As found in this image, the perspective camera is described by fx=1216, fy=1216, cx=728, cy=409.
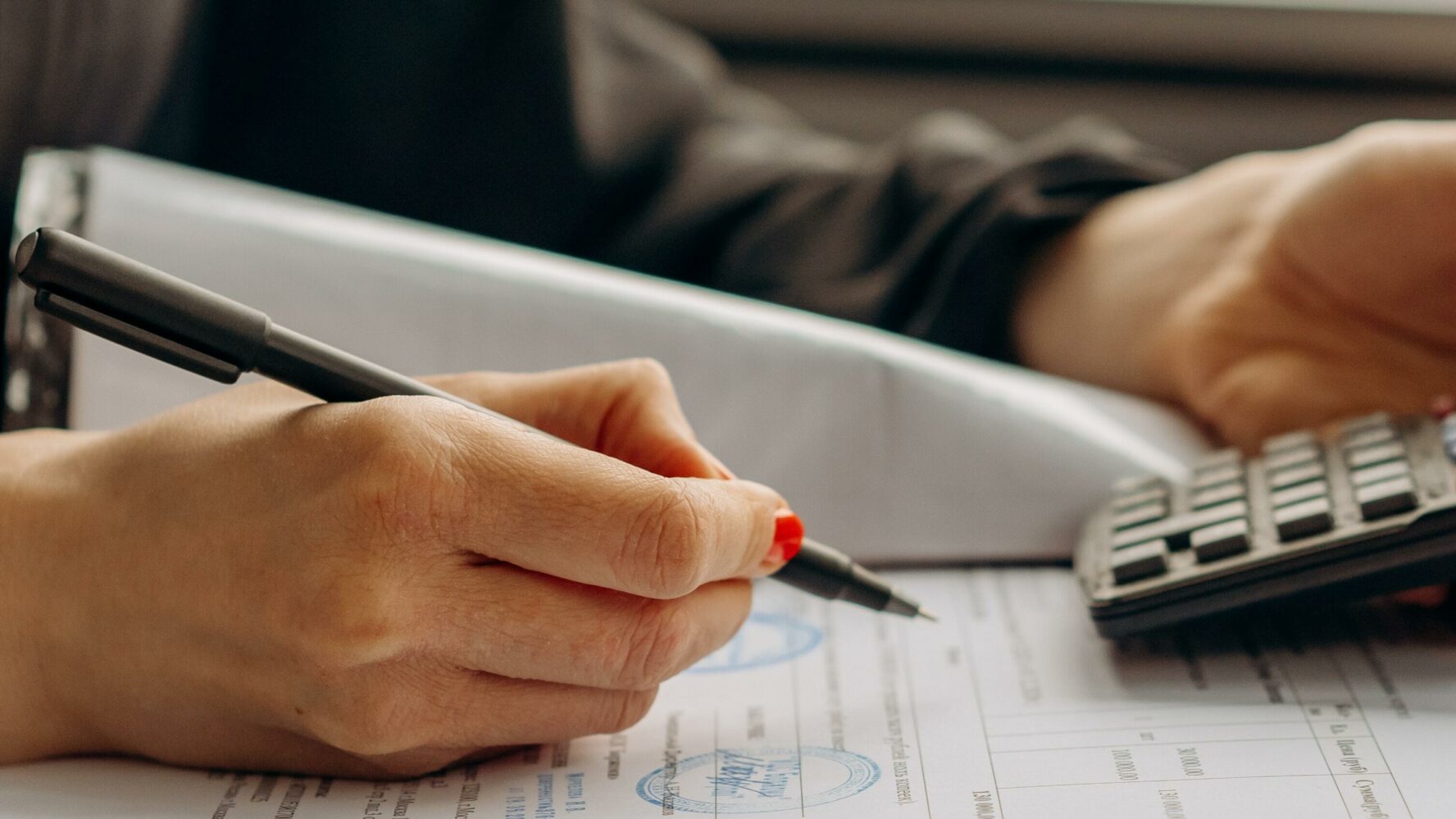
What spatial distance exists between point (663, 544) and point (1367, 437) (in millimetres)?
264

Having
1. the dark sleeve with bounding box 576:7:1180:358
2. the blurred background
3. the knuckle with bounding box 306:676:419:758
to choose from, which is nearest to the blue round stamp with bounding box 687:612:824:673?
the knuckle with bounding box 306:676:419:758

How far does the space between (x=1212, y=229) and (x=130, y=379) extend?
0.45 meters

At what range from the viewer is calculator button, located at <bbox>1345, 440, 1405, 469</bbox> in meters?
0.38

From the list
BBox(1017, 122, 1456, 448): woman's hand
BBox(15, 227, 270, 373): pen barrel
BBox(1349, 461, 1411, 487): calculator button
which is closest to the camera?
BBox(15, 227, 270, 373): pen barrel

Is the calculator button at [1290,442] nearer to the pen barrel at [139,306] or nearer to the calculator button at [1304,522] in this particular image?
the calculator button at [1304,522]

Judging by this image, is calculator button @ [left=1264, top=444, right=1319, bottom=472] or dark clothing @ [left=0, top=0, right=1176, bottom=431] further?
dark clothing @ [left=0, top=0, right=1176, bottom=431]

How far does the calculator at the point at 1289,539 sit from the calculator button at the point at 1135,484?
2 cm

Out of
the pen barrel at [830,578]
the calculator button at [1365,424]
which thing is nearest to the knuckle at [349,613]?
the pen barrel at [830,578]

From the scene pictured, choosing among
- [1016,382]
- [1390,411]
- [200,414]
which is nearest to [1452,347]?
[1390,411]

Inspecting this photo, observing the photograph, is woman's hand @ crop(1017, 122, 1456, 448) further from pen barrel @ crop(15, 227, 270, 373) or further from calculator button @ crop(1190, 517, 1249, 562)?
pen barrel @ crop(15, 227, 270, 373)

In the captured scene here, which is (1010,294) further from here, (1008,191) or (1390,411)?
(1390,411)

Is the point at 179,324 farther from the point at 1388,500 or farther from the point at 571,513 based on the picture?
the point at 1388,500

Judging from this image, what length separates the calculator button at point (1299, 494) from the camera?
362 millimetres

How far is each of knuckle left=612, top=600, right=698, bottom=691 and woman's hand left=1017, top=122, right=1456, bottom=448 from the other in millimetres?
286
